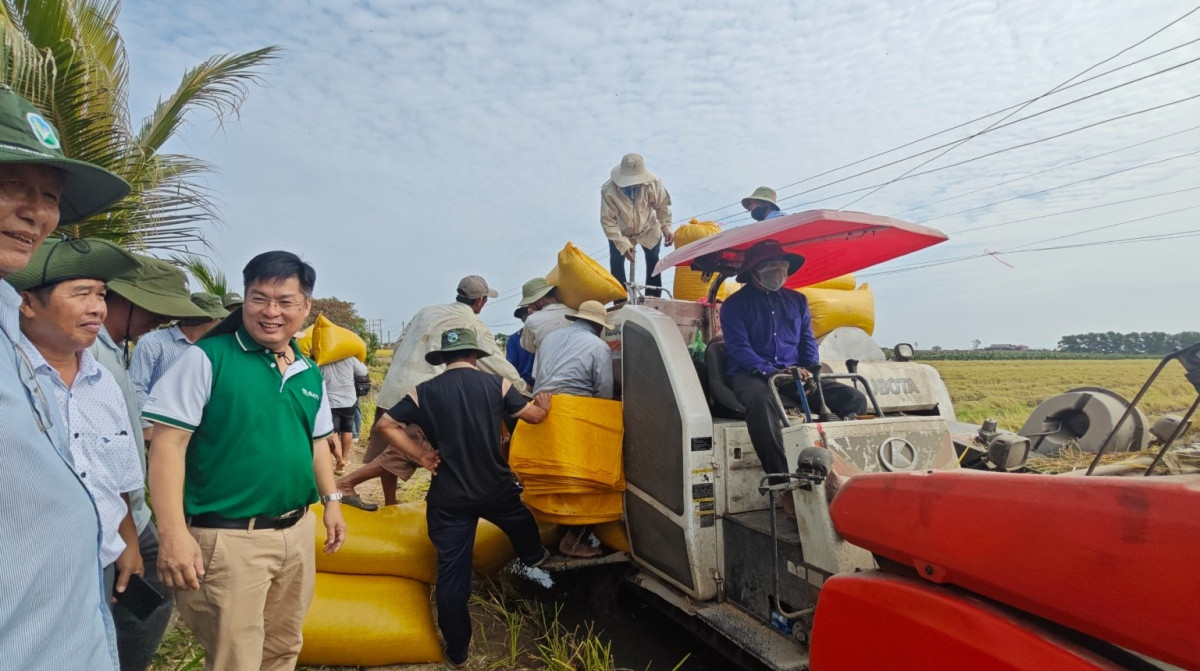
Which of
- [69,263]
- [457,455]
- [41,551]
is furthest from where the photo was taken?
[457,455]

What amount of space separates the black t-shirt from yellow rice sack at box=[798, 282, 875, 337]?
118 inches

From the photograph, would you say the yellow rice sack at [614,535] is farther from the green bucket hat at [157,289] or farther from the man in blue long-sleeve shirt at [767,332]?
the green bucket hat at [157,289]

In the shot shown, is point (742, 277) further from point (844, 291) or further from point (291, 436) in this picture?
point (291, 436)

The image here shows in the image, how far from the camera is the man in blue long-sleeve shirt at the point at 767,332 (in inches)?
138

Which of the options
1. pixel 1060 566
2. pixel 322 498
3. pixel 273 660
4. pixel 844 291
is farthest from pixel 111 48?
pixel 1060 566

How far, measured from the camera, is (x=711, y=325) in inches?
176

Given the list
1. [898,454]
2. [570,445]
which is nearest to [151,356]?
[570,445]

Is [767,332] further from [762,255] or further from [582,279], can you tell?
[582,279]

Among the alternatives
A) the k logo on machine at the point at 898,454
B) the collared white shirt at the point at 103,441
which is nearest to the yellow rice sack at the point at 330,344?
the collared white shirt at the point at 103,441

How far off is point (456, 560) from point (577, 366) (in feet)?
4.38

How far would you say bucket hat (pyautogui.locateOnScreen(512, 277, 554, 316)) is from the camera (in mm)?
5238

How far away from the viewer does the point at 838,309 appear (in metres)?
5.44

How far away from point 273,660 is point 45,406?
61.4 inches

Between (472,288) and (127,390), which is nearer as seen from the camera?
(127,390)
